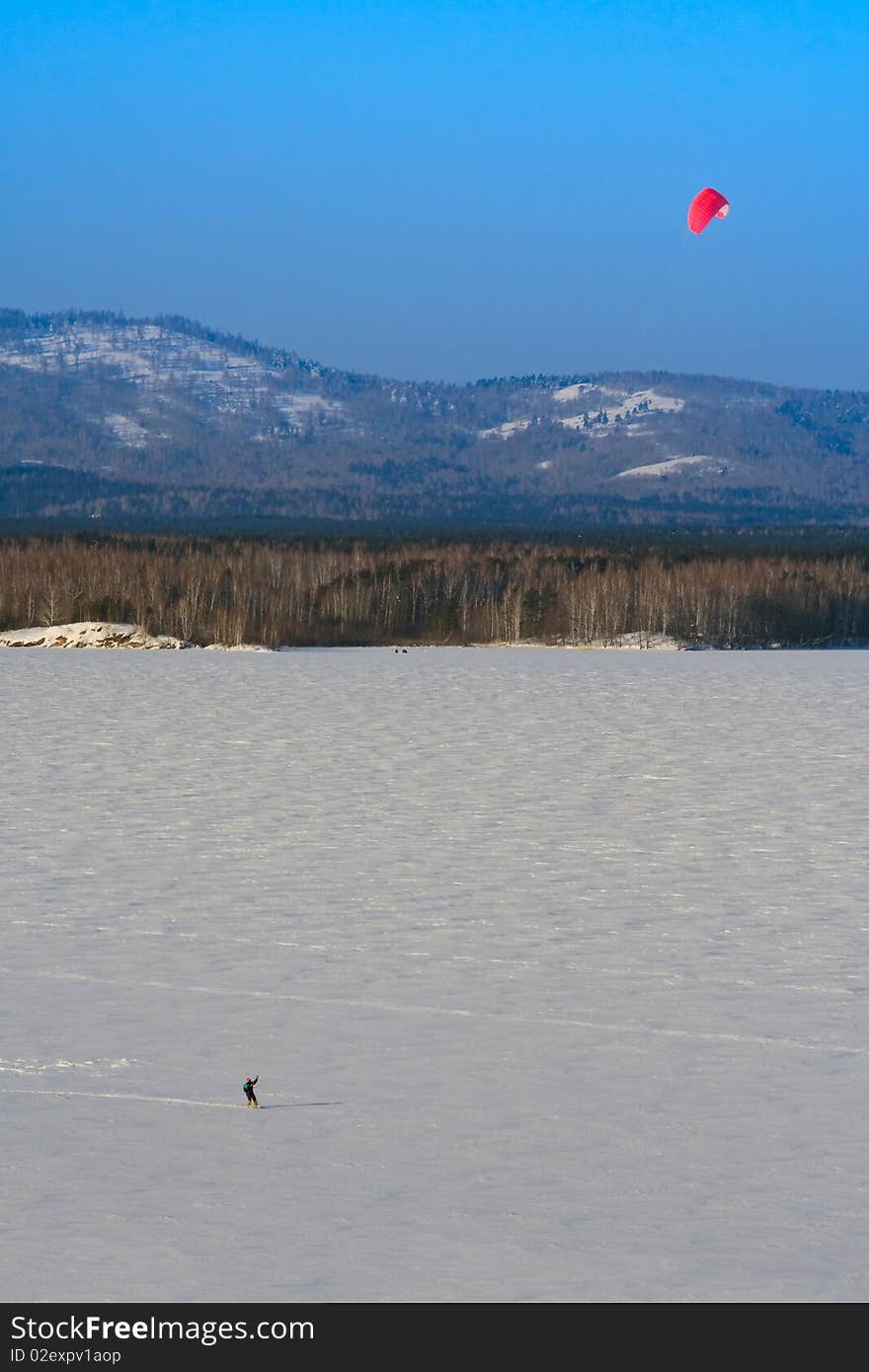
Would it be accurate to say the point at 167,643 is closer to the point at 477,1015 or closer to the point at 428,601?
the point at 428,601

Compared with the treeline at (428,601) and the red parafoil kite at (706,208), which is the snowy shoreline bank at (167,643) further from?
the red parafoil kite at (706,208)

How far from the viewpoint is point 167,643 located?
4869 cm

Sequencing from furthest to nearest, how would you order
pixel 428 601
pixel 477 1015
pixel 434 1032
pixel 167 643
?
pixel 428 601, pixel 167 643, pixel 477 1015, pixel 434 1032

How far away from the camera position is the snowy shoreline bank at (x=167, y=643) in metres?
48.9

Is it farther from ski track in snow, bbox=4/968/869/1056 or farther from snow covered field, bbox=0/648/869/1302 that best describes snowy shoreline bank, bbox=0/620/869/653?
ski track in snow, bbox=4/968/869/1056

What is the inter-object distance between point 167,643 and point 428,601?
11130 mm

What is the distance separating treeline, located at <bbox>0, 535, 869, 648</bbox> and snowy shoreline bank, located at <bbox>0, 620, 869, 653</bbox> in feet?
0.98

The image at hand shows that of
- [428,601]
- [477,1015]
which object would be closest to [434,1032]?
[477,1015]

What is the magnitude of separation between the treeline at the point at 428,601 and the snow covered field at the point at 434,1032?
31.4 meters

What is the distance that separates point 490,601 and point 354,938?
45206 mm

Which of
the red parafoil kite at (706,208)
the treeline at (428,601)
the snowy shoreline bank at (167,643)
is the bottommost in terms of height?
the snowy shoreline bank at (167,643)

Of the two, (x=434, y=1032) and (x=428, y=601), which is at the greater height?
(x=434, y=1032)

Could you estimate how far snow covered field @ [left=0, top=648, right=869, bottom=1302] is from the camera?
6844mm

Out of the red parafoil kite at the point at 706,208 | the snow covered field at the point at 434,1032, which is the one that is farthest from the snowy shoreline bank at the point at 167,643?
the snow covered field at the point at 434,1032
